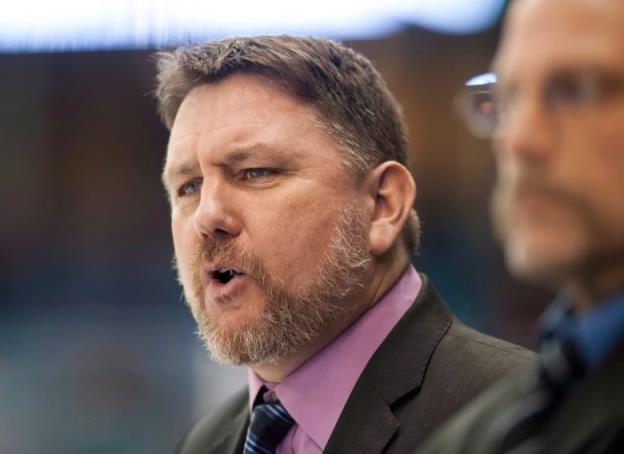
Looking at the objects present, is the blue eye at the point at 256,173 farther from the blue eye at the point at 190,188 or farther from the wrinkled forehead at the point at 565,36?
the wrinkled forehead at the point at 565,36

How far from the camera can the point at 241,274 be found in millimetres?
1161

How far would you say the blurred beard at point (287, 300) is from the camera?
1.15m

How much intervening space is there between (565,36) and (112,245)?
303 centimetres

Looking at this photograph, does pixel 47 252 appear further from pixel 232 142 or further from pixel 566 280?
pixel 566 280

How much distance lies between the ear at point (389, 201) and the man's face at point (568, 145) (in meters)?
0.76

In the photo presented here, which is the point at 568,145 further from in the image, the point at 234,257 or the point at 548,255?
the point at 234,257

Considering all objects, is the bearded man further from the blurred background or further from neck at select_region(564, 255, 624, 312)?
the blurred background

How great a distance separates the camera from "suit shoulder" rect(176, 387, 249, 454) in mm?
1411

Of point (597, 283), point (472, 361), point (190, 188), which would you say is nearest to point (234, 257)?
point (190, 188)

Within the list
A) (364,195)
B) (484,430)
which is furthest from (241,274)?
(484,430)

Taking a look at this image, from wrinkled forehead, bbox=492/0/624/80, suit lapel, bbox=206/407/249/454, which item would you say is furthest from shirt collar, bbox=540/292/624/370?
suit lapel, bbox=206/407/249/454

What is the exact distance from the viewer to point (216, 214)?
3.75 feet

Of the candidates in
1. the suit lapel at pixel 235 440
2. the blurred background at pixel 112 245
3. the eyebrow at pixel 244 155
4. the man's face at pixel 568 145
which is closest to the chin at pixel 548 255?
the man's face at pixel 568 145

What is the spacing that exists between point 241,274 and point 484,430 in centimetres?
64
